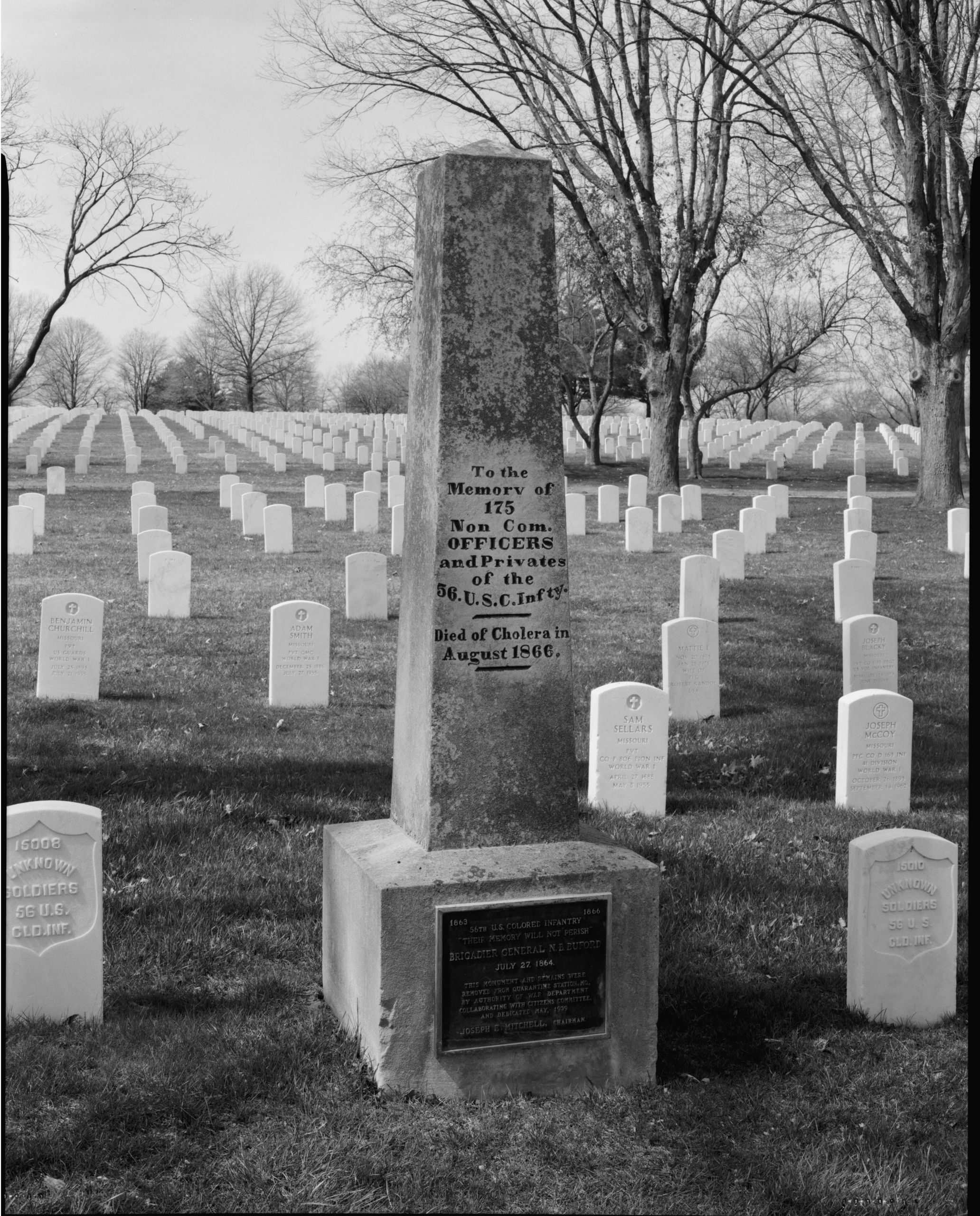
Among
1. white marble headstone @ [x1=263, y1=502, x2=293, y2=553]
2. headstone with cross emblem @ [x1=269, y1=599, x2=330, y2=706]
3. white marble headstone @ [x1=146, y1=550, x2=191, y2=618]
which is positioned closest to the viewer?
headstone with cross emblem @ [x1=269, y1=599, x2=330, y2=706]

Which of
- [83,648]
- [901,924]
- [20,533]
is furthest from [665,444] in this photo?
[901,924]

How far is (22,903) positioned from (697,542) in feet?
53.9

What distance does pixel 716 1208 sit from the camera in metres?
3.38

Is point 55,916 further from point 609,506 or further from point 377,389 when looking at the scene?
point 377,389

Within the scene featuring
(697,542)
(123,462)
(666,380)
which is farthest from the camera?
(123,462)

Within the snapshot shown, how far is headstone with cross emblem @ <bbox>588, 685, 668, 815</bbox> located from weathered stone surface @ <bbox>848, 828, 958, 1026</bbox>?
2.25 meters

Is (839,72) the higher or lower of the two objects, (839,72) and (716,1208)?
the higher

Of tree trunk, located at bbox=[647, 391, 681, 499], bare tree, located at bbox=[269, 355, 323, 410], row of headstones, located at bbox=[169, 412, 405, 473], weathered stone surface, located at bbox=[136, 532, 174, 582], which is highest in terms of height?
bare tree, located at bbox=[269, 355, 323, 410]

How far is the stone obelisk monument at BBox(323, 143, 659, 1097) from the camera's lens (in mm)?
3943

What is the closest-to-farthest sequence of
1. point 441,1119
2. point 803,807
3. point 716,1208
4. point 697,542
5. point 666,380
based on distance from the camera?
point 716,1208
point 441,1119
point 803,807
point 697,542
point 666,380

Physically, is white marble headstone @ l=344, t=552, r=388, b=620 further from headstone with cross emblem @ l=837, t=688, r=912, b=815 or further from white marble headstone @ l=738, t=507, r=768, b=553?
white marble headstone @ l=738, t=507, r=768, b=553

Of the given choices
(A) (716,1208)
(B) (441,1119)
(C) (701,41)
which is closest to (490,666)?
(B) (441,1119)

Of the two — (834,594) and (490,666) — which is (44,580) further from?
(490,666)

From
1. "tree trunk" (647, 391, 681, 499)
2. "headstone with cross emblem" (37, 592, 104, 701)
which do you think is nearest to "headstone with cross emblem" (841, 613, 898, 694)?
"headstone with cross emblem" (37, 592, 104, 701)
